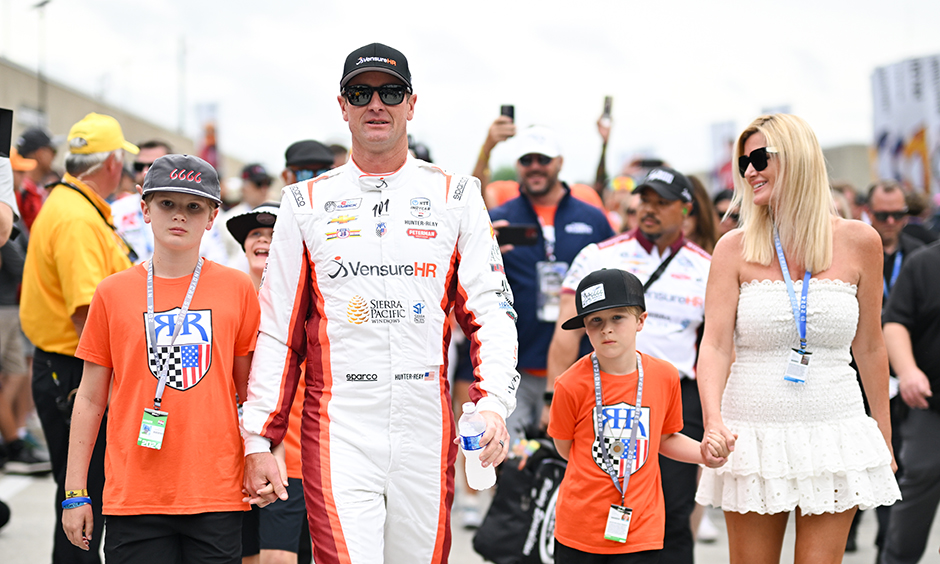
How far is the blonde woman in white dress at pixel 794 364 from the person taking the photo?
3.59 m

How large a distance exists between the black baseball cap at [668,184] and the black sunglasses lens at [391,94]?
6.96 feet

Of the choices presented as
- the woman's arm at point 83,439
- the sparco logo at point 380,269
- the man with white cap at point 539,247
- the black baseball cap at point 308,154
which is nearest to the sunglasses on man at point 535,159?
the man with white cap at point 539,247

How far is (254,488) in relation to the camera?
3039 mm

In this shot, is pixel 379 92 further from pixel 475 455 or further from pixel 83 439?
pixel 83 439

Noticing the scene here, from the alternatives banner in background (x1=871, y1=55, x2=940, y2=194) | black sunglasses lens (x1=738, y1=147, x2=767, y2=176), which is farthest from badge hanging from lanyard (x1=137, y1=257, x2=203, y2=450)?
banner in background (x1=871, y1=55, x2=940, y2=194)

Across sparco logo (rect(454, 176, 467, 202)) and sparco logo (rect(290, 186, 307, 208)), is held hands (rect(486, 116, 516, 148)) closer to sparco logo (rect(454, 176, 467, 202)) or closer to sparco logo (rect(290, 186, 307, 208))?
sparco logo (rect(454, 176, 467, 202))

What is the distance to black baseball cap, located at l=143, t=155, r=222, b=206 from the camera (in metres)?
3.23

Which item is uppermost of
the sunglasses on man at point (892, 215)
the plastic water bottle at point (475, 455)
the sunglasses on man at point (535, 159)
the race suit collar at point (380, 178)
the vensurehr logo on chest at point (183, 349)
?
the sunglasses on man at point (535, 159)

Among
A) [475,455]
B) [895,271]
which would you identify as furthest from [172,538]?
[895,271]

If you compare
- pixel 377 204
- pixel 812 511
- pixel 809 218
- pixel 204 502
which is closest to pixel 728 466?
pixel 812 511

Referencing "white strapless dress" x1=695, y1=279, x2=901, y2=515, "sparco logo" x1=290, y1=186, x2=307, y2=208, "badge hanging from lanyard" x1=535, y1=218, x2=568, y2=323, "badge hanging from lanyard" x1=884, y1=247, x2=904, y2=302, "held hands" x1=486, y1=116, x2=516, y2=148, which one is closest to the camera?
"sparco logo" x1=290, y1=186, x2=307, y2=208

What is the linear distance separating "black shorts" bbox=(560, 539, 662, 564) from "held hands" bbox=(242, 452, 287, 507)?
4.41ft

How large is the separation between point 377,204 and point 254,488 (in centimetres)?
107

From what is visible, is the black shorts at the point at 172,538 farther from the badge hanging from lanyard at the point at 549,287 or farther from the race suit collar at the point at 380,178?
the badge hanging from lanyard at the point at 549,287
